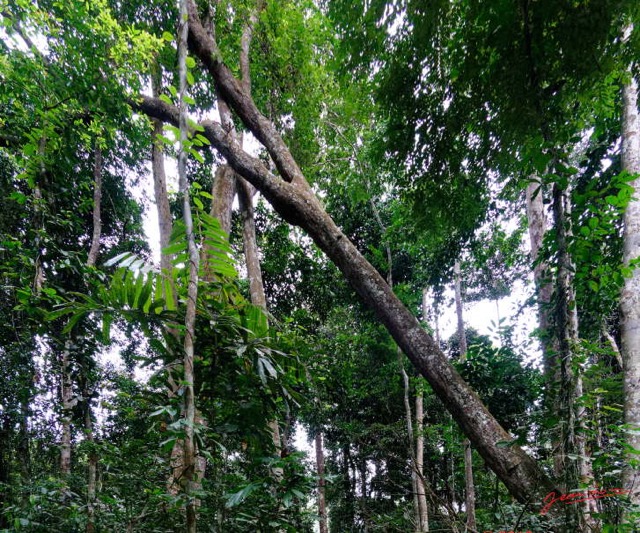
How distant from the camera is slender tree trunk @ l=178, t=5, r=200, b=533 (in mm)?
1026

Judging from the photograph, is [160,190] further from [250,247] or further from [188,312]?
[188,312]

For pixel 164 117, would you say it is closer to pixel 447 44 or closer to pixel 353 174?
pixel 353 174

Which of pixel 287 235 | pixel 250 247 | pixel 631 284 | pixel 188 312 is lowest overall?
pixel 188 312

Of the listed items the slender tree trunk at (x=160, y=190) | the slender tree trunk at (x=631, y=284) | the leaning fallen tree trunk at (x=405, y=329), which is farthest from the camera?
the slender tree trunk at (x=160, y=190)

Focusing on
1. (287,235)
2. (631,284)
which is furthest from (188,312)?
(287,235)

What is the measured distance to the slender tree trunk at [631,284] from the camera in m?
2.46

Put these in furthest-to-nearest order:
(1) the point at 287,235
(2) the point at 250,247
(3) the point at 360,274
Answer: (1) the point at 287,235
(2) the point at 250,247
(3) the point at 360,274

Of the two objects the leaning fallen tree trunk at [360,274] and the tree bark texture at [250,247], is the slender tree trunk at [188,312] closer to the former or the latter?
the leaning fallen tree trunk at [360,274]

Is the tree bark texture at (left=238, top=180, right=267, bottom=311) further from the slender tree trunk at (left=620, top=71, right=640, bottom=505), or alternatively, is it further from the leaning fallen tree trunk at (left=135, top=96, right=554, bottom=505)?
the slender tree trunk at (left=620, top=71, right=640, bottom=505)

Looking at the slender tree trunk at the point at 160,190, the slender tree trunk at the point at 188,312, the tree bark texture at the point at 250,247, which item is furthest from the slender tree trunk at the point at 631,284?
the slender tree trunk at the point at 160,190

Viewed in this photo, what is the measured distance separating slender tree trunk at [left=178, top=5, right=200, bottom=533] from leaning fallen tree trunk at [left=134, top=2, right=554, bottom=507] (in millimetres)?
1504

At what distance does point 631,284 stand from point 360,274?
81.5 inches

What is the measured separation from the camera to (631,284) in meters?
2.69

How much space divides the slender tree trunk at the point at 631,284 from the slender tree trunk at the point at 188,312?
9.12 feet
